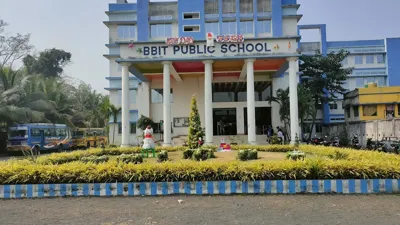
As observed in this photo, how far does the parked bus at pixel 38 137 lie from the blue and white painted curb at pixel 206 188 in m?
17.6

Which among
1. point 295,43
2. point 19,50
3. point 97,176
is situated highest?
point 19,50

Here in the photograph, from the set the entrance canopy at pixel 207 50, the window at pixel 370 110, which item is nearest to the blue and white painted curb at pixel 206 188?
the entrance canopy at pixel 207 50

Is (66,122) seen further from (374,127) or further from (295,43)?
(374,127)

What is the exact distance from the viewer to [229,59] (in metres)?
19.7

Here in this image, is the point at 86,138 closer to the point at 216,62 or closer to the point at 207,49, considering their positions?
the point at 216,62

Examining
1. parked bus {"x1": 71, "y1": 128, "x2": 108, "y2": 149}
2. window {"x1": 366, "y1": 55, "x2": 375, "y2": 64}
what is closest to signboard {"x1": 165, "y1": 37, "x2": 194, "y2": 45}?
parked bus {"x1": 71, "y1": 128, "x2": 108, "y2": 149}

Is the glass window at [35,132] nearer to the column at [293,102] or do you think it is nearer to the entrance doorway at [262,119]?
the entrance doorway at [262,119]

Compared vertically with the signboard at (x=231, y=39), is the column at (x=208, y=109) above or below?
below

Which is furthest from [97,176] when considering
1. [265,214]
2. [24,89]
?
[24,89]

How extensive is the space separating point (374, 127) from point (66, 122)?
25.5 m

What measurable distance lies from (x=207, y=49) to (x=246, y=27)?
13.8 metres

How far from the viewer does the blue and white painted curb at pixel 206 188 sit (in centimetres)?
636

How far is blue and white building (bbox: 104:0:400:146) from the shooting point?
19.5 meters

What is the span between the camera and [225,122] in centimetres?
2714
